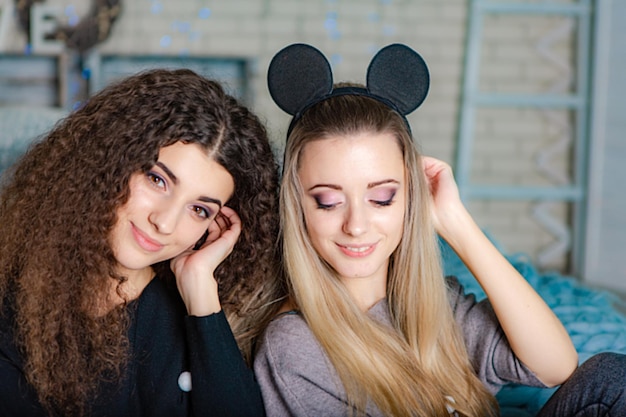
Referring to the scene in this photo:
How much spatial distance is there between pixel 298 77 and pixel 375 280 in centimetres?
51

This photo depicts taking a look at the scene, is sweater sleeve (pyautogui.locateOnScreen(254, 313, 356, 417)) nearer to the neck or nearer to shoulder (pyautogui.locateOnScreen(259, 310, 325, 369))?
shoulder (pyautogui.locateOnScreen(259, 310, 325, 369))

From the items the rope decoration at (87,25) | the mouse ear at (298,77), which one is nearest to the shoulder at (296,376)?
the mouse ear at (298,77)

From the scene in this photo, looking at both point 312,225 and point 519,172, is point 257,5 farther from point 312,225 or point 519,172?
point 312,225

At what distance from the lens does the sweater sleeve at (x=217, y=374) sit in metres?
1.62

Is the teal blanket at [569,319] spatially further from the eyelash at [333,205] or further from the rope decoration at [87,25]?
the rope decoration at [87,25]

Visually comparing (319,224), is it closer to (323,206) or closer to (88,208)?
(323,206)

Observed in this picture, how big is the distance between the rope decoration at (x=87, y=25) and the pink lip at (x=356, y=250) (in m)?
3.58

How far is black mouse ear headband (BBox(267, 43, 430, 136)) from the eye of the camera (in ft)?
5.80

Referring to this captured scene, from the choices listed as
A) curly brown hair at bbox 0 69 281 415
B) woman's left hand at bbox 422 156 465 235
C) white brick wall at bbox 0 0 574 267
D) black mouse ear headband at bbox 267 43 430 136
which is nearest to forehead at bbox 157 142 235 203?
curly brown hair at bbox 0 69 281 415

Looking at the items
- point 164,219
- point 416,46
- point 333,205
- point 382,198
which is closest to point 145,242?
point 164,219

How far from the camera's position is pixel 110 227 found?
166cm

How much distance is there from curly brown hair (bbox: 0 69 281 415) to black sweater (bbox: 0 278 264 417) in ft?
0.11

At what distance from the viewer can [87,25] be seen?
482 cm

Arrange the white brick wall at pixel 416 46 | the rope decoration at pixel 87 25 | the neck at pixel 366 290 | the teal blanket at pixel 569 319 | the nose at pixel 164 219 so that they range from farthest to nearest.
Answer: the white brick wall at pixel 416 46 → the rope decoration at pixel 87 25 → the teal blanket at pixel 569 319 → the neck at pixel 366 290 → the nose at pixel 164 219
